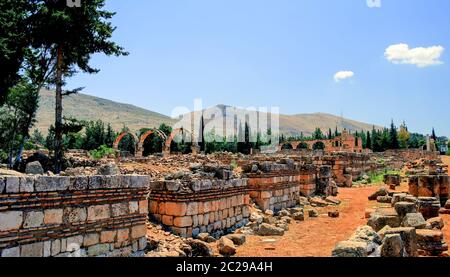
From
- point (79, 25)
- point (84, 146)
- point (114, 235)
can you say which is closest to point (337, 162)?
point (79, 25)

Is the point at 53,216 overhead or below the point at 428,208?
overhead

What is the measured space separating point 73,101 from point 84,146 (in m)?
79.7

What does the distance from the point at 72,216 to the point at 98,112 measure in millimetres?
125202

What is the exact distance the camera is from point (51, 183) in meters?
4.74

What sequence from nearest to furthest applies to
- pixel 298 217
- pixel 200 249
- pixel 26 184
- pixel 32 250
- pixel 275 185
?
pixel 26 184 < pixel 32 250 < pixel 200 249 < pixel 298 217 < pixel 275 185

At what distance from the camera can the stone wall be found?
14.2ft

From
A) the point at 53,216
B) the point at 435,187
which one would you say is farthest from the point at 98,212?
the point at 435,187

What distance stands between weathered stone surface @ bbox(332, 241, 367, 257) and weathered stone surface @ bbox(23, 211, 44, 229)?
13.0 feet

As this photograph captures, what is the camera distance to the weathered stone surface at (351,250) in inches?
201

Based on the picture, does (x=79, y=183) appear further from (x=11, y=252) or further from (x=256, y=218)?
(x=256, y=218)

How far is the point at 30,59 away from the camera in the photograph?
20875 millimetres

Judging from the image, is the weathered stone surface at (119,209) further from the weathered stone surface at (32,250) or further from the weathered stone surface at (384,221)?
the weathered stone surface at (384,221)

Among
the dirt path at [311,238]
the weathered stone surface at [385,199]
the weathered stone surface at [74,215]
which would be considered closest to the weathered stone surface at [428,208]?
the dirt path at [311,238]

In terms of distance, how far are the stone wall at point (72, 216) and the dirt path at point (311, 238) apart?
8.01ft
